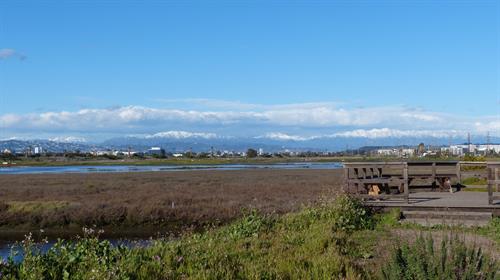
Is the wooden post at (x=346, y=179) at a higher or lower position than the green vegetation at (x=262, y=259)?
higher

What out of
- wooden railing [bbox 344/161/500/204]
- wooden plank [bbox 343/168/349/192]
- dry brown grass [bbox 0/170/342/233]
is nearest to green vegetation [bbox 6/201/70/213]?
dry brown grass [bbox 0/170/342/233]

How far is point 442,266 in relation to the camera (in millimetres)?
6320

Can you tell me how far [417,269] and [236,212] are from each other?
21.8 m

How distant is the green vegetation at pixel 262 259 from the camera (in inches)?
255

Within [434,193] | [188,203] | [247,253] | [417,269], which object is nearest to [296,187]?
[188,203]

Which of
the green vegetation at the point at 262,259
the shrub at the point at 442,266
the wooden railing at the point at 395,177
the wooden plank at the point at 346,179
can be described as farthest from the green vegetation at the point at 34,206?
the shrub at the point at 442,266

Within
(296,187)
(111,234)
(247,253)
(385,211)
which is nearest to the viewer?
(247,253)

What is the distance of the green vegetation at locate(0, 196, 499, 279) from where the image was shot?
21.2 ft

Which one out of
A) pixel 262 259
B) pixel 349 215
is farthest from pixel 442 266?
pixel 349 215

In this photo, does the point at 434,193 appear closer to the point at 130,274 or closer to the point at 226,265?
the point at 226,265

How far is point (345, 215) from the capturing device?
527 inches

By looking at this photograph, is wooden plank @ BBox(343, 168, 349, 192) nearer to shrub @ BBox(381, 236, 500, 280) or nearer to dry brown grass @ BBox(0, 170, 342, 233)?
dry brown grass @ BBox(0, 170, 342, 233)

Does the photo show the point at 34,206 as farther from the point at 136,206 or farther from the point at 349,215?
the point at 349,215

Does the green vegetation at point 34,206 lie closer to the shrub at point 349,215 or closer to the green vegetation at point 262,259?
the shrub at point 349,215
